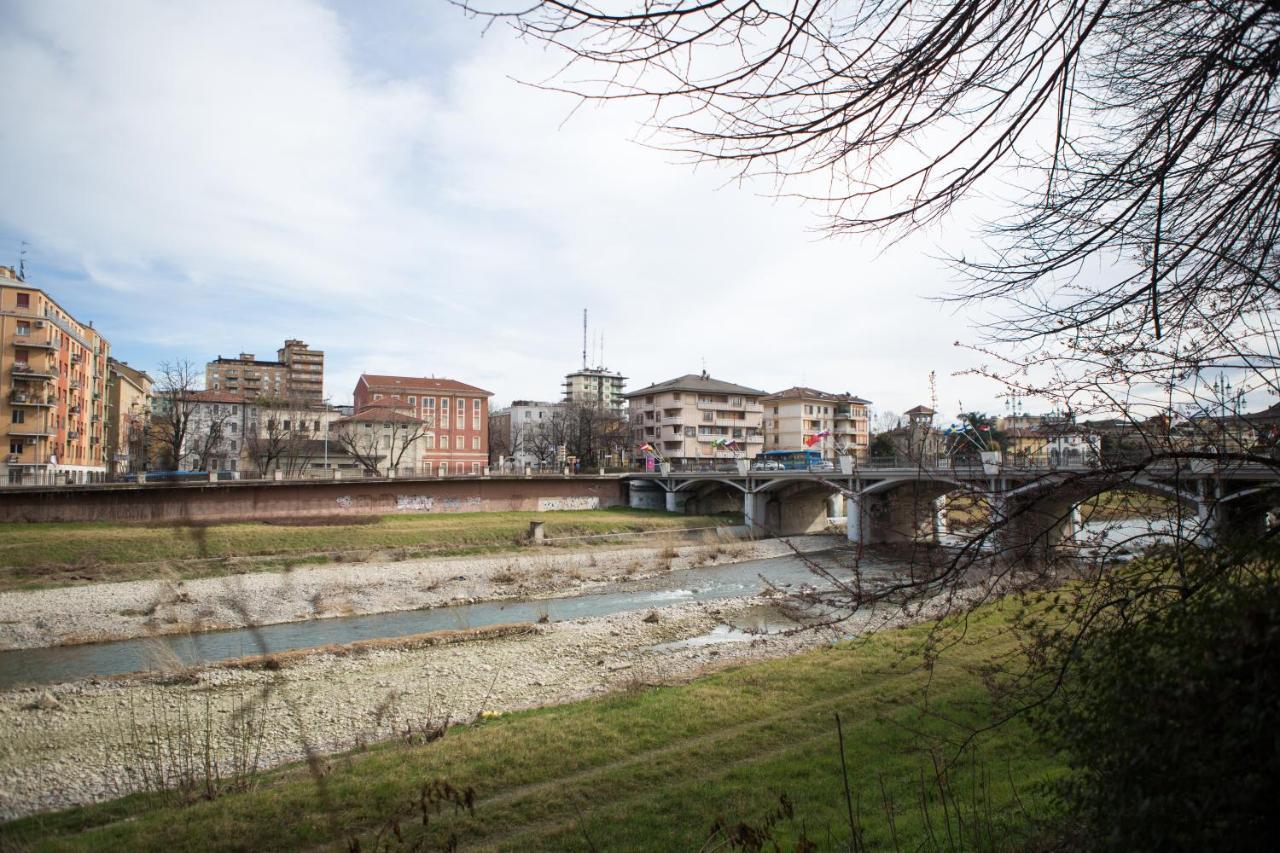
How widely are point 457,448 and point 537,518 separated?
2726 cm

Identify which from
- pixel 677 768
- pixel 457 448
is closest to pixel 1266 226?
pixel 677 768

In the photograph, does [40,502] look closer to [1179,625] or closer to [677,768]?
[677,768]

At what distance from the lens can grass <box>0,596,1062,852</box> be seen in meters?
6.94

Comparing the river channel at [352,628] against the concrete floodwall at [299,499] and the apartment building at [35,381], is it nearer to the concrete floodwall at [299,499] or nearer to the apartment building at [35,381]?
the concrete floodwall at [299,499]

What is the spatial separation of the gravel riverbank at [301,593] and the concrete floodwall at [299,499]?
10525 millimetres

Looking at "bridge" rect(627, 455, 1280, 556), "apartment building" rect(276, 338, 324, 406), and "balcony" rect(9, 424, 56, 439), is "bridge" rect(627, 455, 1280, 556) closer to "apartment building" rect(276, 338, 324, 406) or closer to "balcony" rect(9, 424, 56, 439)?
"balcony" rect(9, 424, 56, 439)

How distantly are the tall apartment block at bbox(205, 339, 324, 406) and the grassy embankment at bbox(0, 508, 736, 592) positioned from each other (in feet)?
228

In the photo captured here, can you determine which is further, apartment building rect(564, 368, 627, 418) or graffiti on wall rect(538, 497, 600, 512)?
apartment building rect(564, 368, 627, 418)

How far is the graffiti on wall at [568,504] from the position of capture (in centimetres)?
5081

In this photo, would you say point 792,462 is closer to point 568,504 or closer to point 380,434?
point 568,504

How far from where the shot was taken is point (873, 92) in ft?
11.7

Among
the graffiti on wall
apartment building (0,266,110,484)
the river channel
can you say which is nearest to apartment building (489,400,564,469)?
the graffiti on wall

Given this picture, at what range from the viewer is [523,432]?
106 m

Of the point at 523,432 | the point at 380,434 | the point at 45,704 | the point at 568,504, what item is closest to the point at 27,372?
the point at 380,434
